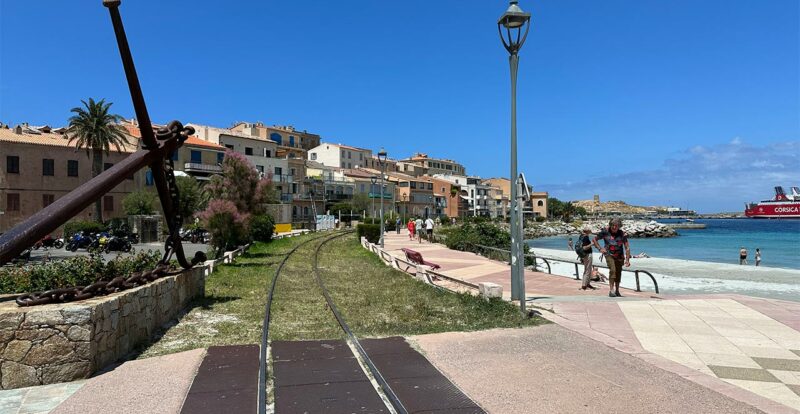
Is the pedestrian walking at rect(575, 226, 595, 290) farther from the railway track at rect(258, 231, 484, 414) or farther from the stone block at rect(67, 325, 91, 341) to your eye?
the stone block at rect(67, 325, 91, 341)

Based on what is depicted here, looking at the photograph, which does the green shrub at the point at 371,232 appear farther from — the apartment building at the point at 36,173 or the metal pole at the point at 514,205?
the metal pole at the point at 514,205

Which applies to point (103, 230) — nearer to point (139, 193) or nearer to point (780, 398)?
point (139, 193)

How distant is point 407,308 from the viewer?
10867 mm

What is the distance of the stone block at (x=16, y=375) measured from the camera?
219 inches

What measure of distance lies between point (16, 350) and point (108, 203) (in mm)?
48593

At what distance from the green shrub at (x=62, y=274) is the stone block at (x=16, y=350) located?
180 centimetres

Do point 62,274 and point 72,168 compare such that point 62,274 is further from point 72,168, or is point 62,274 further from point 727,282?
point 72,168

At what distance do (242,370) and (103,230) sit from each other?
124ft

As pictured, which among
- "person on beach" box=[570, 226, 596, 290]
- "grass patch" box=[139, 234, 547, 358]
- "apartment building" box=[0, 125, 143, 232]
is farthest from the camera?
"apartment building" box=[0, 125, 143, 232]

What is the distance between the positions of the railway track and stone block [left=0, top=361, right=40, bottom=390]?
7.34ft

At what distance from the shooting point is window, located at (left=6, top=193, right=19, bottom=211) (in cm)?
4350

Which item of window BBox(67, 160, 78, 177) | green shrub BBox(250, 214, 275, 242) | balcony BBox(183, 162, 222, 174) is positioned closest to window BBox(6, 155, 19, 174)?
window BBox(67, 160, 78, 177)

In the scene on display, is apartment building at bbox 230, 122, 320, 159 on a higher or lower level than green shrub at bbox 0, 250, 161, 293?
higher

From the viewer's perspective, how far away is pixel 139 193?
46250 mm
